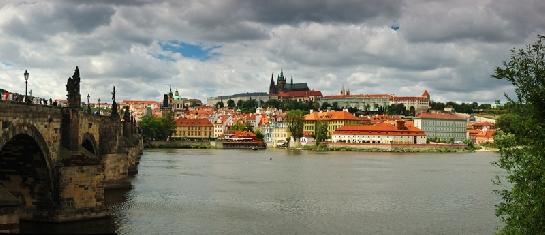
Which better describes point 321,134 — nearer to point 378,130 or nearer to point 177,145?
point 378,130

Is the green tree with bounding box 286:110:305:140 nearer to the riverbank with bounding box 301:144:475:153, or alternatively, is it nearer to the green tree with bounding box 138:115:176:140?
the riverbank with bounding box 301:144:475:153

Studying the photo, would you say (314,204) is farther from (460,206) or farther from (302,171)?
(302,171)

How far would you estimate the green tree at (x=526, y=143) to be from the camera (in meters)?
20.6

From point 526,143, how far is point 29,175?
72.3 ft

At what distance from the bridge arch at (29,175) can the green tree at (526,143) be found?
65.5 feet

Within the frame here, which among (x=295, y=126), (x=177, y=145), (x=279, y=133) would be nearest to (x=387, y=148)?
(x=295, y=126)

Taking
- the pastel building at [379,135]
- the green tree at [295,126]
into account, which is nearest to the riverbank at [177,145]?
the green tree at [295,126]

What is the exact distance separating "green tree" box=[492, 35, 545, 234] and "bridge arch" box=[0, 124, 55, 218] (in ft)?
65.5

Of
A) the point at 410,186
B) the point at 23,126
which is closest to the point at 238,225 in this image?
the point at 23,126

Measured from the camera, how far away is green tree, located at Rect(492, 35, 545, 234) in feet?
67.7

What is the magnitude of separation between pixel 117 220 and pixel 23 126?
958 cm

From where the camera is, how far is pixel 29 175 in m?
30.7

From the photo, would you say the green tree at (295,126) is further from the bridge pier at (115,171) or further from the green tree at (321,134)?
the bridge pier at (115,171)

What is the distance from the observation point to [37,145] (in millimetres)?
29094
